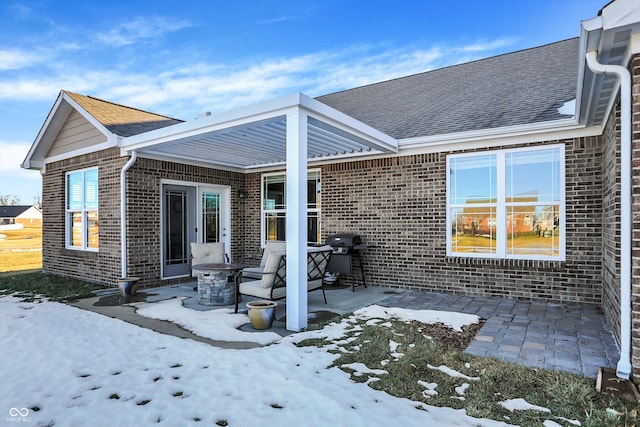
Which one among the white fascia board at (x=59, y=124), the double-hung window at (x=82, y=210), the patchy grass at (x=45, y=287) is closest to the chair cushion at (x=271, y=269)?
the patchy grass at (x=45, y=287)

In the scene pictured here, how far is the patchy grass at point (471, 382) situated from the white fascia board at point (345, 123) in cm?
279

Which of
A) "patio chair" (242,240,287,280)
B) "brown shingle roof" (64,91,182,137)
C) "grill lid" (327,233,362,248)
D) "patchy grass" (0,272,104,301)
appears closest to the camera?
"patio chair" (242,240,287,280)

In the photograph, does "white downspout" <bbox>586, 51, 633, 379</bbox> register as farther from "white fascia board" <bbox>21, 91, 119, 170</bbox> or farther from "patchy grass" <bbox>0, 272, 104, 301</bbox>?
"white fascia board" <bbox>21, 91, 119, 170</bbox>

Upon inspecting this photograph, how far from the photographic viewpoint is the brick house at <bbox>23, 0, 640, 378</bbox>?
4523 millimetres

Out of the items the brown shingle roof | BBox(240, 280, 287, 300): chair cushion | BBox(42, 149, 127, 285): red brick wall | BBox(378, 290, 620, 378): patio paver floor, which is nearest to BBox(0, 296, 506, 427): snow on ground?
BBox(240, 280, 287, 300): chair cushion

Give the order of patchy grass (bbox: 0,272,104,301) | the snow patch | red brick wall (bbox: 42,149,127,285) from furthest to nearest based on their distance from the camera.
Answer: red brick wall (bbox: 42,149,127,285), patchy grass (bbox: 0,272,104,301), the snow patch

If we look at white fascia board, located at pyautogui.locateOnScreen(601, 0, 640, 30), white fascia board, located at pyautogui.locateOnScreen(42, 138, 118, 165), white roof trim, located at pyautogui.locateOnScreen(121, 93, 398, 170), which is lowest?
white roof trim, located at pyautogui.locateOnScreen(121, 93, 398, 170)

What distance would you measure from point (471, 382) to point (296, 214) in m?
2.55

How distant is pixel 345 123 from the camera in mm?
5371

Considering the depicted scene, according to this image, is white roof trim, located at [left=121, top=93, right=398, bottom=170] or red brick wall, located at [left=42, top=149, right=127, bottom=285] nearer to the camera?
white roof trim, located at [left=121, top=93, right=398, bottom=170]

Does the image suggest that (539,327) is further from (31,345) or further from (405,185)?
(31,345)

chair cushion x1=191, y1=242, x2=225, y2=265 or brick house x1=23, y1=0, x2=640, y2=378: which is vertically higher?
brick house x1=23, y1=0, x2=640, y2=378

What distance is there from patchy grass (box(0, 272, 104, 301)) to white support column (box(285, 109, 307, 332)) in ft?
14.6

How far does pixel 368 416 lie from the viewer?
2.60 metres
